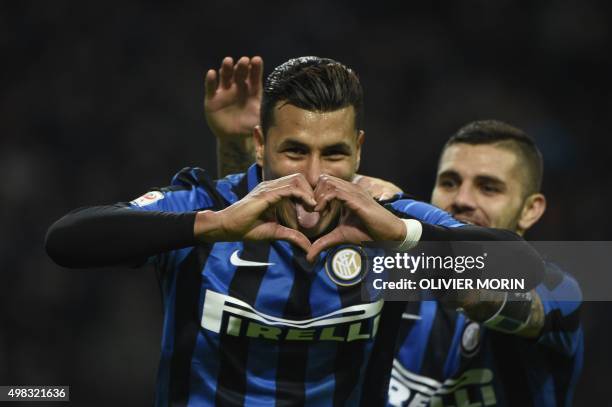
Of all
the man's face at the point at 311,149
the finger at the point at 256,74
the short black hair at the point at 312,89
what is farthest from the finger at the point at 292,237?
the finger at the point at 256,74

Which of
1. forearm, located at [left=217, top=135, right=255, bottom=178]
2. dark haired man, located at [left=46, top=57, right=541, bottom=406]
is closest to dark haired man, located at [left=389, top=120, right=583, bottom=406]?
dark haired man, located at [left=46, top=57, right=541, bottom=406]

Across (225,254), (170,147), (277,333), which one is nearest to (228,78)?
(225,254)

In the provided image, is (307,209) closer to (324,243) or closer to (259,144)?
(324,243)

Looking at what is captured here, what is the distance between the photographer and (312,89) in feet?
8.36

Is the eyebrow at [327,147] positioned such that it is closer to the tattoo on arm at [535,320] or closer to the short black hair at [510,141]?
the tattoo on arm at [535,320]

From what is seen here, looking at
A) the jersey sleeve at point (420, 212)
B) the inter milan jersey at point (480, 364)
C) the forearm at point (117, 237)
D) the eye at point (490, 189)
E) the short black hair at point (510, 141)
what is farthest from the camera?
the short black hair at point (510, 141)

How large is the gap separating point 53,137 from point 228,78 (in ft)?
14.1

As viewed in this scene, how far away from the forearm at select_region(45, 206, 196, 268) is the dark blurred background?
13.3 feet

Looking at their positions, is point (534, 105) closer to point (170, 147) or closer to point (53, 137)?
point (170, 147)

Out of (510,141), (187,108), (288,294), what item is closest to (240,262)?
(288,294)

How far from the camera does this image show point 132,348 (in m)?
6.30

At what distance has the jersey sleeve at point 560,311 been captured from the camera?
10.6 ft

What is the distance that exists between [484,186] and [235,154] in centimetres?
114

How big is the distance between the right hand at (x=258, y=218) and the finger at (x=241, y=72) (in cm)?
110
